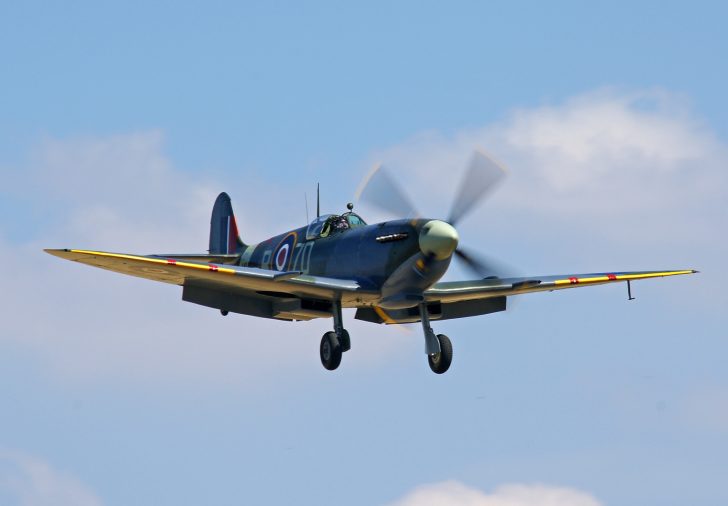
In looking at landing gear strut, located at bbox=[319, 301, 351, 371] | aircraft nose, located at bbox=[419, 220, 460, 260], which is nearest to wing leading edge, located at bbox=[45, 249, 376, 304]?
landing gear strut, located at bbox=[319, 301, 351, 371]

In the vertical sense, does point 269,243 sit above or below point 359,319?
above

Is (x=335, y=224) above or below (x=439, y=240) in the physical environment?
above

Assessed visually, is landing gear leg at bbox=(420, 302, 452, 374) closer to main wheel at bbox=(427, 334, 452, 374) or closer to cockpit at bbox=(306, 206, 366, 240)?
main wheel at bbox=(427, 334, 452, 374)

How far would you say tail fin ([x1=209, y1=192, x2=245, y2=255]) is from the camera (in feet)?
Answer: 112

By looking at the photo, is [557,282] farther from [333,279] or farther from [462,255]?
[333,279]

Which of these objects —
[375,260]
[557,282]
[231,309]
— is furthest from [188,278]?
[557,282]

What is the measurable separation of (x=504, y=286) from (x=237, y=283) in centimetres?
562

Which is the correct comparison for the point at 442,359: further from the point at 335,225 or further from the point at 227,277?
the point at 227,277

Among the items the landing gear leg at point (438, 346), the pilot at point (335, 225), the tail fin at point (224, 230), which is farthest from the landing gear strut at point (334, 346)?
the tail fin at point (224, 230)

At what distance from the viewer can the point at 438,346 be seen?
27.0m

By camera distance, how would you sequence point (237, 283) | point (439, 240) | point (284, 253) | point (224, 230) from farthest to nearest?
1. point (224, 230)
2. point (284, 253)
3. point (237, 283)
4. point (439, 240)

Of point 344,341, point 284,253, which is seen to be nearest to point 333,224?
point 284,253

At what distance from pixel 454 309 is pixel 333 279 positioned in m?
3.79

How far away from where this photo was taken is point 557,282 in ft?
93.5
